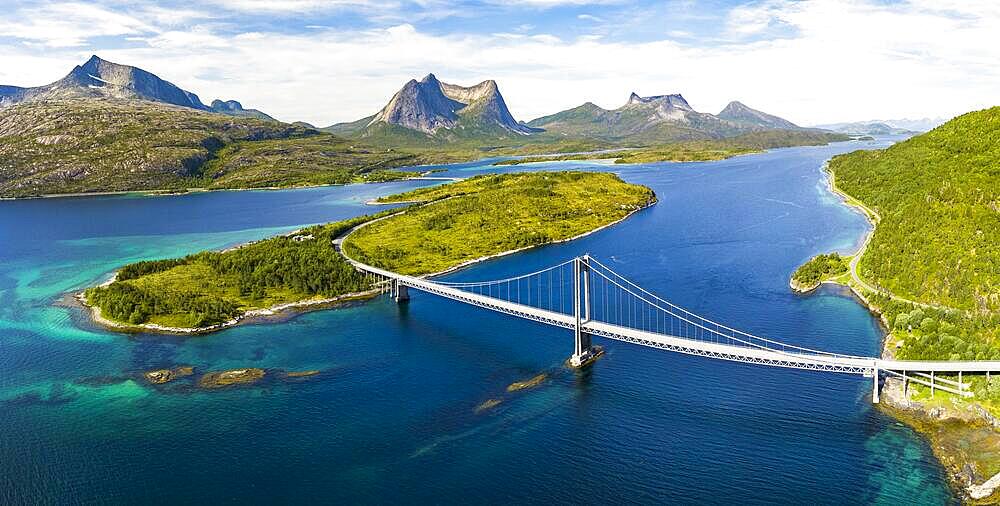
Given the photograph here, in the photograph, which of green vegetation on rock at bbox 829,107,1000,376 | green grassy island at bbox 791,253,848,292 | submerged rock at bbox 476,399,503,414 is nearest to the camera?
submerged rock at bbox 476,399,503,414

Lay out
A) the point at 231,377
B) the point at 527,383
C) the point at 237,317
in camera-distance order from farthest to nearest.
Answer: the point at 237,317 → the point at 231,377 → the point at 527,383

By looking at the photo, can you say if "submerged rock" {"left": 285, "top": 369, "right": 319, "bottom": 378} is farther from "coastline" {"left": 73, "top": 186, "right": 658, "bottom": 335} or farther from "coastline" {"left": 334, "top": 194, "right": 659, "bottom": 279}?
"coastline" {"left": 334, "top": 194, "right": 659, "bottom": 279}

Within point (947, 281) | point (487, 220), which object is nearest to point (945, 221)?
point (947, 281)

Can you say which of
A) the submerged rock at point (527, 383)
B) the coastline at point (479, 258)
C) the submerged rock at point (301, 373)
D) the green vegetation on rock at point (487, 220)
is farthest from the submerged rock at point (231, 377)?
the green vegetation on rock at point (487, 220)

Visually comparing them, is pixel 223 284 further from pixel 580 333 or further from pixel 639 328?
pixel 639 328

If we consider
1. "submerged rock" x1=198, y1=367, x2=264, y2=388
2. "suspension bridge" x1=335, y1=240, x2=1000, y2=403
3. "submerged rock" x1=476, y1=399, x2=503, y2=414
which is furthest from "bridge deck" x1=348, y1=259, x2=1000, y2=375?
"submerged rock" x1=198, y1=367, x2=264, y2=388

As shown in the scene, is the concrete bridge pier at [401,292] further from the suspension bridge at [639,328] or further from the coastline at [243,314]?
the coastline at [243,314]

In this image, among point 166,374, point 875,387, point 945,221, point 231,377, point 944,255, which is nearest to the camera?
point 875,387
